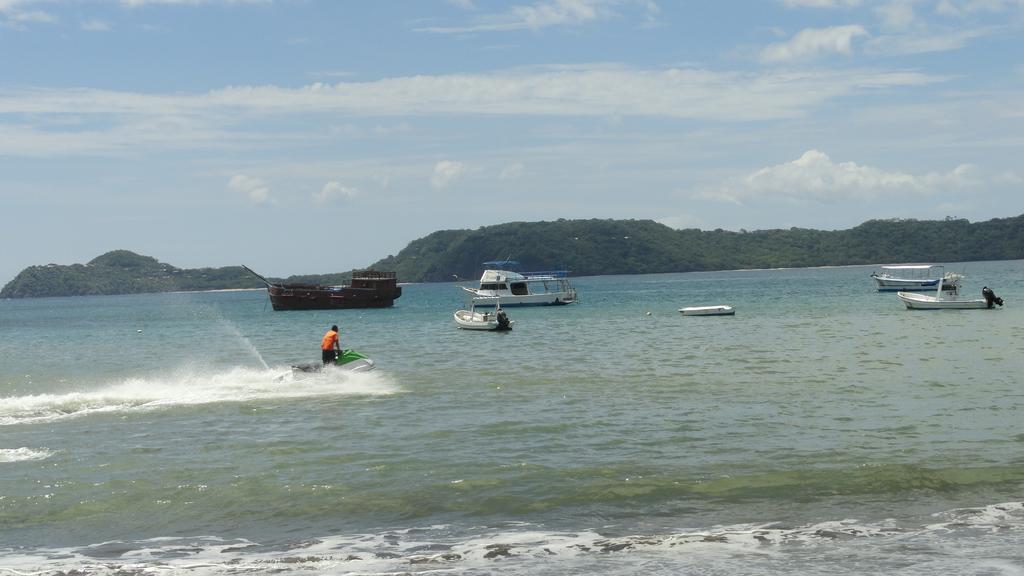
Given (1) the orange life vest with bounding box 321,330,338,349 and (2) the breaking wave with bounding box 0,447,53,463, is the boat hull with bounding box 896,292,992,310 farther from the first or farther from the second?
(2) the breaking wave with bounding box 0,447,53,463

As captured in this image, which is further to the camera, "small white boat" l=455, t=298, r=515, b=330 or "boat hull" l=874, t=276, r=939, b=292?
"boat hull" l=874, t=276, r=939, b=292

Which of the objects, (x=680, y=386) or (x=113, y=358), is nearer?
(x=680, y=386)

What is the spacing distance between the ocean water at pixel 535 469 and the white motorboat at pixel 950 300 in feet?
99.1

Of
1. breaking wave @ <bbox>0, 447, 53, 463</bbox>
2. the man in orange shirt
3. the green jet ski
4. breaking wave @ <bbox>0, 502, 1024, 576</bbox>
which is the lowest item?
breaking wave @ <bbox>0, 502, 1024, 576</bbox>

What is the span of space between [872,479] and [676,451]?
153 inches

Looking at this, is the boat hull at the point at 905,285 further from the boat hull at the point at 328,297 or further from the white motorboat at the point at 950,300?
the boat hull at the point at 328,297

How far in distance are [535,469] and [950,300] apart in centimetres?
5775

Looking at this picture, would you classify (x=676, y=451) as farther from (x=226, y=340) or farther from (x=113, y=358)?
(x=226, y=340)

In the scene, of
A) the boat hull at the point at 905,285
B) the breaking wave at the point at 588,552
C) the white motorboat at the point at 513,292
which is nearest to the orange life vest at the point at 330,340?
the breaking wave at the point at 588,552

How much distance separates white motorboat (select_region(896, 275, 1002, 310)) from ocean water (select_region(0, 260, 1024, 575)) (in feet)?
99.1

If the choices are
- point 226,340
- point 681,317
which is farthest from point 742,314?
point 226,340

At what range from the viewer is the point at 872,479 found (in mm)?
15758

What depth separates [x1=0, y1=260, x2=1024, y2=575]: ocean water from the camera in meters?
12.3

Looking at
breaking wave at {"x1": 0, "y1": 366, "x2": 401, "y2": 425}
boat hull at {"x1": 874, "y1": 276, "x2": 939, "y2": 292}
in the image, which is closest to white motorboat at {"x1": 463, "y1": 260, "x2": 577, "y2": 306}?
boat hull at {"x1": 874, "y1": 276, "x2": 939, "y2": 292}
